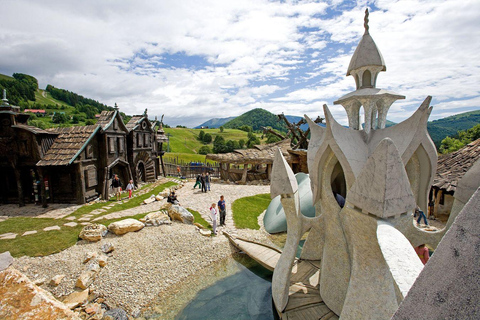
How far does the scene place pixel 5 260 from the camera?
874cm

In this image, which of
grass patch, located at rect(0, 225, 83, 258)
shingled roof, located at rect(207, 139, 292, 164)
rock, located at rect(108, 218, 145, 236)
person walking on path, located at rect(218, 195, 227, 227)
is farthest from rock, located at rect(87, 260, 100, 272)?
shingled roof, located at rect(207, 139, 292, 164)

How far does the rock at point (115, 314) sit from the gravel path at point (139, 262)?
0.22 m

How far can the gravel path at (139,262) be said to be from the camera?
27.9 feet

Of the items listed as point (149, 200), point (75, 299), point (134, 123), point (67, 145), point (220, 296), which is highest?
point (134, 123)

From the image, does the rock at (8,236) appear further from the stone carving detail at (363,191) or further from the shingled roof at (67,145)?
the stone carving detail at (363,191)

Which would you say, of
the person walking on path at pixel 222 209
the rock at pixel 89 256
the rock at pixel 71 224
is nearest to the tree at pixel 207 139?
the person walking on path at pixel 222 209

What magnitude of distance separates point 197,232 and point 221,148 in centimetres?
5402

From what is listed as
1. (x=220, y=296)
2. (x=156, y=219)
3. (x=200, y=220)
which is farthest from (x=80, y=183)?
(x=220, y=296)

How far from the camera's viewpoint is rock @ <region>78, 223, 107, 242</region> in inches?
417

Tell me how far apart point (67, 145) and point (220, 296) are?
13529 millimetres

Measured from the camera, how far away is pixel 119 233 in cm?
1121

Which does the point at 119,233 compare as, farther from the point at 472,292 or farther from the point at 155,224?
the point at 472,292

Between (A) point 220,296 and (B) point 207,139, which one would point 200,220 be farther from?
(B) point 207,139

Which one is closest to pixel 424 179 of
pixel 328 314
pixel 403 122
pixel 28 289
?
pixel 403 122
